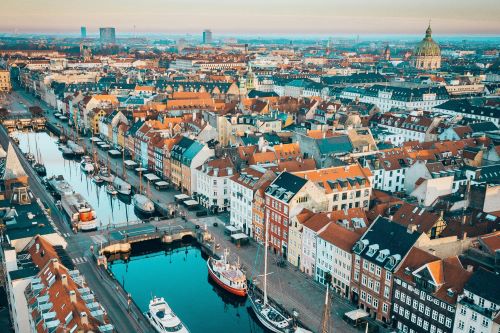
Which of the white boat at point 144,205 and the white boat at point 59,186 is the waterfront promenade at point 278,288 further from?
the white boat at point 59,186

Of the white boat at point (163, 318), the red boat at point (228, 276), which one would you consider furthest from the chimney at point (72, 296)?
the red boat at point (228, 276)

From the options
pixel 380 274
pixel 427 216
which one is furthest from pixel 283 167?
pixel 380 274

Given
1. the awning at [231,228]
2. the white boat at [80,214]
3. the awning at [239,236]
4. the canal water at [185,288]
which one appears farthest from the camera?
the white boat at [80,214]

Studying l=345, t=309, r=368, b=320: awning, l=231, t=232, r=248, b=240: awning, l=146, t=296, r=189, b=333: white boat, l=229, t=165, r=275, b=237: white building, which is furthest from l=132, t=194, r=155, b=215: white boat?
l=345, t=309, r=368, b=320: awning

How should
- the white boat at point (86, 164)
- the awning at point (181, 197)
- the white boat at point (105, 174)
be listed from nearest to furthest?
the awning at point (181, 197) → the white boat at point (105, 174) → the white boat at point (86, 164)

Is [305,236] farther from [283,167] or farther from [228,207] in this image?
[228,207]

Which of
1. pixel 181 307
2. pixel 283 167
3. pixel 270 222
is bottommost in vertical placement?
pixel 181 307
